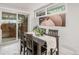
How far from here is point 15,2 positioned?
1.71 meters

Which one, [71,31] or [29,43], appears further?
[29,43]

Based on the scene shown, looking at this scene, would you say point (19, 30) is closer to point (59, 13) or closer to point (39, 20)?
point (39, 20)

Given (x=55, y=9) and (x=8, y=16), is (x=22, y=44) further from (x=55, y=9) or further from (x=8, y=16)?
(x=55, y=9)

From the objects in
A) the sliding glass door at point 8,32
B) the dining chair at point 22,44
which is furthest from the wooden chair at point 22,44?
the sliding glass door at point 8,32

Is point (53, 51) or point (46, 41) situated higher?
point (46, 41)

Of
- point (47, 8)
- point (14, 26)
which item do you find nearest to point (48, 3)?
point (47, 8)

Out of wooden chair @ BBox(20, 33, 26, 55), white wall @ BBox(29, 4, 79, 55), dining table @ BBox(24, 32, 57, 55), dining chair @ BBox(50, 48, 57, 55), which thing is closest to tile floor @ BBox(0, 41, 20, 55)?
wooden chair @ BBox(20, 33, 26, 55)

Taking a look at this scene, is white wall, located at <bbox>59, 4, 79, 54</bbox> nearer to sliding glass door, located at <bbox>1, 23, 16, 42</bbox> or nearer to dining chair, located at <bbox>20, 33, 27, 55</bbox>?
dining chair, located at <bbox>20, 33, 27, 55</bbox>

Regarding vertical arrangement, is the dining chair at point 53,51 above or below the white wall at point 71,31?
below

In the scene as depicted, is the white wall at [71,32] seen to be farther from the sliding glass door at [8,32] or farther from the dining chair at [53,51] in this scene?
the sliding glass door at [8,32]

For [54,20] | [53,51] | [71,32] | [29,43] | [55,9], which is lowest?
[53,51]

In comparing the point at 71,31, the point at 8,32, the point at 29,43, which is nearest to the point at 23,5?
the point at 8,32

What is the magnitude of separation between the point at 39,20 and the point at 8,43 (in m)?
0.54

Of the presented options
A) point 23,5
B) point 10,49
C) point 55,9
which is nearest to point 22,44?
point 10,49
